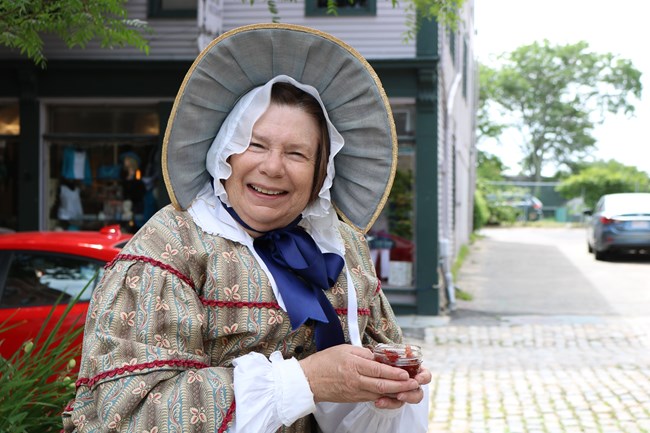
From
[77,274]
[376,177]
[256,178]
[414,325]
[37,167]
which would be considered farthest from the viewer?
[37,167]

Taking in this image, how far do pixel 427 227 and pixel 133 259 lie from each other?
33.0 feet

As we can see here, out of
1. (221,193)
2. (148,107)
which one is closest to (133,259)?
(221,193)

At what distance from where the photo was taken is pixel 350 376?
2.00 metres

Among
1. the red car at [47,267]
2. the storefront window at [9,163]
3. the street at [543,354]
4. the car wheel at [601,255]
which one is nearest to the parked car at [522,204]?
the car wheel at [601,255]

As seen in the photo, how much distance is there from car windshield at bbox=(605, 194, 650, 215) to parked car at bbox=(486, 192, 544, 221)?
66.8 feet

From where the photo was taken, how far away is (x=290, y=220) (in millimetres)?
2355

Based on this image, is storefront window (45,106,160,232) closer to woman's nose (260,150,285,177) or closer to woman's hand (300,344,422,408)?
woman's nose (260,150,285,177)

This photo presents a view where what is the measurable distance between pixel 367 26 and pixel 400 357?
10.1 metres

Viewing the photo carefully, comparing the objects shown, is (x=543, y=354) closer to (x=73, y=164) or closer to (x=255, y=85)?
(x=73, y=164)

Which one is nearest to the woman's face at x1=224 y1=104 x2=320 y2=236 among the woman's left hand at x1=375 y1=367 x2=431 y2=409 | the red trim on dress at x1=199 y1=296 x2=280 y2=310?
the red trim on dress at x1=199 y1=296 x2=280 y2=310

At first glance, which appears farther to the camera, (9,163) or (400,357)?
(9,163)

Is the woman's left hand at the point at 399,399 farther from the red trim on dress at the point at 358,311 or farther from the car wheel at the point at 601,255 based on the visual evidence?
the car wheel at the point at 601,255

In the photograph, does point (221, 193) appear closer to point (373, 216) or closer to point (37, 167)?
point (373, 216)

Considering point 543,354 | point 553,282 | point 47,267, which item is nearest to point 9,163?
point 47,267
